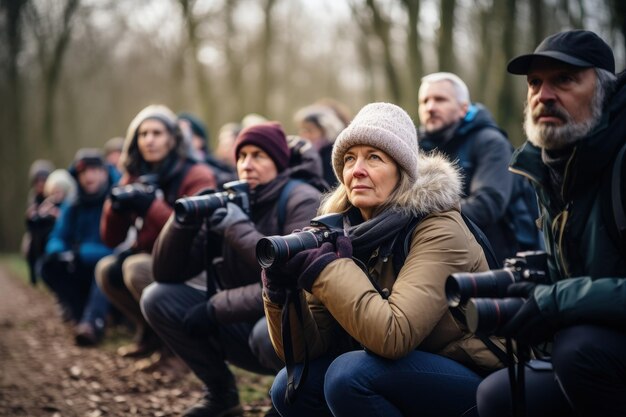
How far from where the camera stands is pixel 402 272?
2686mm

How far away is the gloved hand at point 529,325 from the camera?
2230 millimetres

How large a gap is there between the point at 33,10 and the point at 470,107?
15.1 metres

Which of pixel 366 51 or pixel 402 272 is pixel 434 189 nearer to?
pixel 402 272

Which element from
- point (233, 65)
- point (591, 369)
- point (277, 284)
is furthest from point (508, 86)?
point (233, 65)

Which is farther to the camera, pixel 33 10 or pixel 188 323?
pixel 33 10

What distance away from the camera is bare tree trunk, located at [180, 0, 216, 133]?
16.3 meters

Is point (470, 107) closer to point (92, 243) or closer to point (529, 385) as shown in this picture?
point (529, 385)

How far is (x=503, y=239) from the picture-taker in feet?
15.8

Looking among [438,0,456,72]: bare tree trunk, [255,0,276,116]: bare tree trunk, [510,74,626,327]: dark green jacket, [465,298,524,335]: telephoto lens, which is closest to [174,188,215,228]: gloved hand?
[510,74,626,327]: dark green jacket

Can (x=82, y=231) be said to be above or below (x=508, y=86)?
below

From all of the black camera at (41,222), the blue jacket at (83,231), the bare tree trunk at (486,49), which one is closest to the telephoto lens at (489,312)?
the blue jacket at (83,231)

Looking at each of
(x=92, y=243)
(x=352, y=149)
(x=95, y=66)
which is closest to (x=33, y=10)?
(x=95, y=66)

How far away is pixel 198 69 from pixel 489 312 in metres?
15.6

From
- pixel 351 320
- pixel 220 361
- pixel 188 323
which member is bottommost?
pixel 220 361
